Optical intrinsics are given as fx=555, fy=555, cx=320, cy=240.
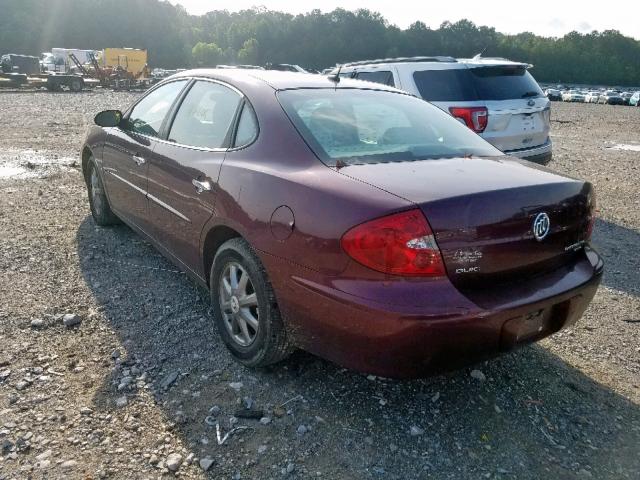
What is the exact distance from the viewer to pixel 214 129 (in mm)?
3473

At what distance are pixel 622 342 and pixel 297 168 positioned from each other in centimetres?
247

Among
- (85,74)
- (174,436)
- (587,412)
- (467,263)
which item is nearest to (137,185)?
(174,436)

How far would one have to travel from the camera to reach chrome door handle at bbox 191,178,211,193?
320cm

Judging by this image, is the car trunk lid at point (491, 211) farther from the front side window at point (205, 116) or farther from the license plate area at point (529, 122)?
the license plate area at point (529, 122)

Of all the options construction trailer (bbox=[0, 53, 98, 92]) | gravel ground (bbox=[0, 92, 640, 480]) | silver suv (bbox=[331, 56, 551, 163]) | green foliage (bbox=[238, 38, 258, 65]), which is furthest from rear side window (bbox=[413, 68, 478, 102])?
green foliage (bbox=[238, 38, 258, 65])

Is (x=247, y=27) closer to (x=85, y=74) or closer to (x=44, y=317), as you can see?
(x=85, y=74)

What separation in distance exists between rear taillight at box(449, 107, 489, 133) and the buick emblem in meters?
3.87

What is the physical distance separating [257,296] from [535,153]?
16.1 feet

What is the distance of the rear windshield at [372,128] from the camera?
295 cm

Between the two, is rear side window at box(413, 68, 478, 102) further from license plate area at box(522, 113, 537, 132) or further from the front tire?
the front tire

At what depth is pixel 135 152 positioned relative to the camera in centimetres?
421

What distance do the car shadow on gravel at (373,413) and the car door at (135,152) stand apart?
3.74ft

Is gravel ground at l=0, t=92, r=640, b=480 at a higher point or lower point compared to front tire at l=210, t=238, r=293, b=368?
lower

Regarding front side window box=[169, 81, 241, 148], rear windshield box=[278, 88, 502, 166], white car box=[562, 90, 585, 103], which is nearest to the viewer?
rear windshield box=[278, 88, 502, 166]
